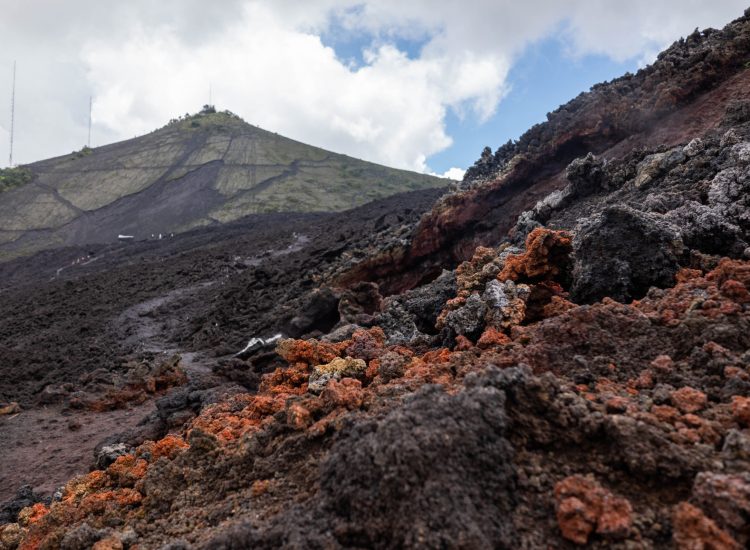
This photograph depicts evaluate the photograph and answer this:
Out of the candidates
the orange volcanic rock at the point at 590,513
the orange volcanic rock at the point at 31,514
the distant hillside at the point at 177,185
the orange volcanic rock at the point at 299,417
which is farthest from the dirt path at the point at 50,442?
the distant hillside at the point at 177,185

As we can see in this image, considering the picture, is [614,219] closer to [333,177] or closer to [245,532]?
[245,532]

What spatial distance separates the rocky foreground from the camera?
2141mm

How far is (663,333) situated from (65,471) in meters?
7.98

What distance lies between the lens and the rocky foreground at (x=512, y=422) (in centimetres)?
214

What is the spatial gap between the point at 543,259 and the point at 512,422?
3668 mm

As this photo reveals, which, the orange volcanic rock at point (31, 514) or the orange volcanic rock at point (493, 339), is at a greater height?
the orange volcanic rock at point (493, 339)

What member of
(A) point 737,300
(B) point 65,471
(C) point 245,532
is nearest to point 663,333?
(A) point 737,300

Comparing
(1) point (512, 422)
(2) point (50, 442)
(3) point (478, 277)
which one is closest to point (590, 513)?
(1) point (512, 422)

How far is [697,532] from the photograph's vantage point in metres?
1.87

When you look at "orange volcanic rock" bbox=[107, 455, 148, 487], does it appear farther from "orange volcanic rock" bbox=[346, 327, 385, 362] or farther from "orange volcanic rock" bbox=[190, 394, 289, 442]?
"orange volcanic rock" bbox=[346, 327, 385, 362]

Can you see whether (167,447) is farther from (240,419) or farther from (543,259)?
(543,259)

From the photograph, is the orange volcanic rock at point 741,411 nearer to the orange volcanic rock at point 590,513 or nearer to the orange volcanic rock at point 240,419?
the orange volcanic rock at point 590,513

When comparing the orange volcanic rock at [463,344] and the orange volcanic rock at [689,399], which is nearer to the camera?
the orange volcanic rock at [689,399]

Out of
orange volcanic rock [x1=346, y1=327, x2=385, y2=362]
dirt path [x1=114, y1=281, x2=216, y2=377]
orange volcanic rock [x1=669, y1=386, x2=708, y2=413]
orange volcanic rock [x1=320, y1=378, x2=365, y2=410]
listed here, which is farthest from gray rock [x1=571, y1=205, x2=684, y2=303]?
dirt path [x1=114, y1=281, x2=216, y2=377]
